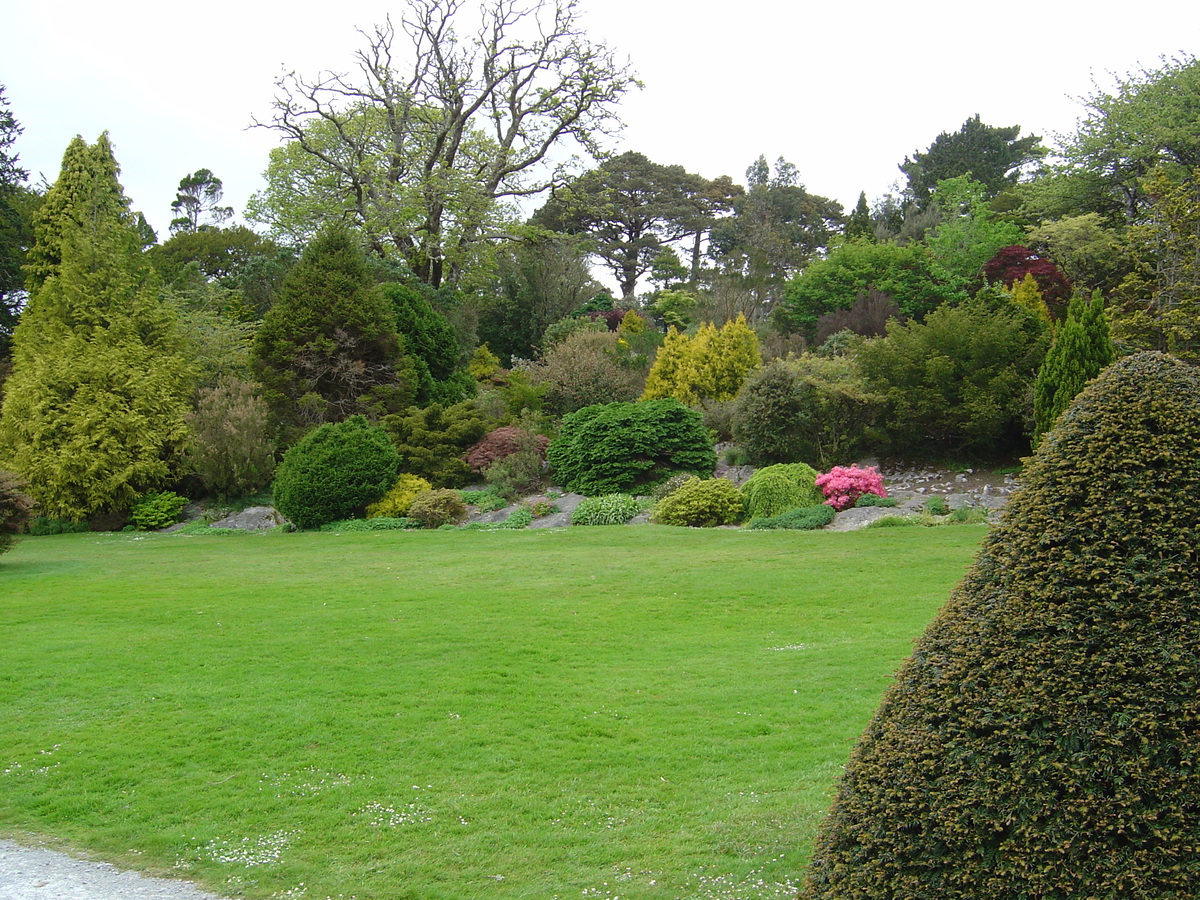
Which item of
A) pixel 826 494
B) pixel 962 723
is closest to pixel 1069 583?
pixel 962 723

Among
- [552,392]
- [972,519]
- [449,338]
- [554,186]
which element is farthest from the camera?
[554,186]

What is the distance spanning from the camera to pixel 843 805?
3.06 meters

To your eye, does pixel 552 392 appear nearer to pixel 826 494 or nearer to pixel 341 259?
pixel 341 259

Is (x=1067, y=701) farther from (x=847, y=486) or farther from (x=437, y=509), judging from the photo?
(x=437, y=509)

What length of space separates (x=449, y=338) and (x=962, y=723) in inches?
1024

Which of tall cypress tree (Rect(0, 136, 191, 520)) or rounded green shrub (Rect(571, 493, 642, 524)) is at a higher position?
tall cypress tree (Rect(0, 136, 191, 520))

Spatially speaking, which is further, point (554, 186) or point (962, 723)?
point (554, 186)

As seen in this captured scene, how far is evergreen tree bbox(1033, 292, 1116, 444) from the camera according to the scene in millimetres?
16172

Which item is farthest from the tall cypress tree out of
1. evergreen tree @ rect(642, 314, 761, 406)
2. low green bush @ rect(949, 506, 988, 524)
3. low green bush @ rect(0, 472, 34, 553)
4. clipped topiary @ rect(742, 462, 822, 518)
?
low green bush @ rect(949, 506, 988, 524)

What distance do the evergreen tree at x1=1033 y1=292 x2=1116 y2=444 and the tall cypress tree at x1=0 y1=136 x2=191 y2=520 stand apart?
18759 millimetres

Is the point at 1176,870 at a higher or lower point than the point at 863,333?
lower

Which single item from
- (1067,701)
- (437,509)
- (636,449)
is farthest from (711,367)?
(1067,701)

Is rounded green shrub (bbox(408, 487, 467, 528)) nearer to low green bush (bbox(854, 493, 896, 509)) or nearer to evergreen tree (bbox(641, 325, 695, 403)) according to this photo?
low green bush (bbox(854, 493, 896, 509))

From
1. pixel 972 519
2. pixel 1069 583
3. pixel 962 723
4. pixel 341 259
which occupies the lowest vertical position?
pixel 972 519
